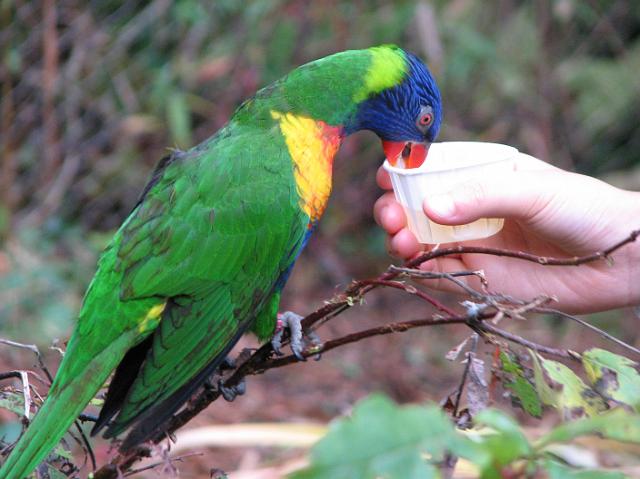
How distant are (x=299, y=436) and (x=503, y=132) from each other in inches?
83.7

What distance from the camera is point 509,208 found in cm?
161

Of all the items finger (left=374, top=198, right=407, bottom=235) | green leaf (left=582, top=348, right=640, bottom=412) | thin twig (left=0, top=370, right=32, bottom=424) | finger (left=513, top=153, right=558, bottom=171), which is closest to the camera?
green leaf (left=582, top=348, right=640, bottom=412)

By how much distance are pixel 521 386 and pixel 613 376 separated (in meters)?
0.15

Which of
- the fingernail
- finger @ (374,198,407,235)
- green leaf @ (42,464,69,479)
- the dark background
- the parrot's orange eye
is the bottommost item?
the dark background

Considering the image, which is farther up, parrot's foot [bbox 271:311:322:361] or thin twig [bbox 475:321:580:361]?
thin twig [bbox 475:321:580:361]

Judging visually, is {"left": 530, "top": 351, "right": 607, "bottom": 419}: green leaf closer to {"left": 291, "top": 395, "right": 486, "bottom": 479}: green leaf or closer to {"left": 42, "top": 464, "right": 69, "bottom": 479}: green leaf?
{"left": 291, "top": 395, "right": 486, "bottom": 479}: green leaf

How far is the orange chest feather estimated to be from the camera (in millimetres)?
1791

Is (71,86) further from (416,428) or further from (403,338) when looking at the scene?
(416,428)

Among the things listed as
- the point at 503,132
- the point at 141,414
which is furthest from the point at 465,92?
the point at 141,414

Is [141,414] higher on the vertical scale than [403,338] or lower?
higher

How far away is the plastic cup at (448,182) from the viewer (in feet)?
5.24

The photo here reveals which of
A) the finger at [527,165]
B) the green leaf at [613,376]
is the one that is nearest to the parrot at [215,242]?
Result: the finger at [527,165]

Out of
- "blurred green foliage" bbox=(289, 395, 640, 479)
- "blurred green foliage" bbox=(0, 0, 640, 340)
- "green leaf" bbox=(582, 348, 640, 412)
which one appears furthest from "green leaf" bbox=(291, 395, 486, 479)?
"blurred green foliage" bbox=(0, 0, 640, 340)

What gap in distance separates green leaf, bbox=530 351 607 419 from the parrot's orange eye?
1.10m
